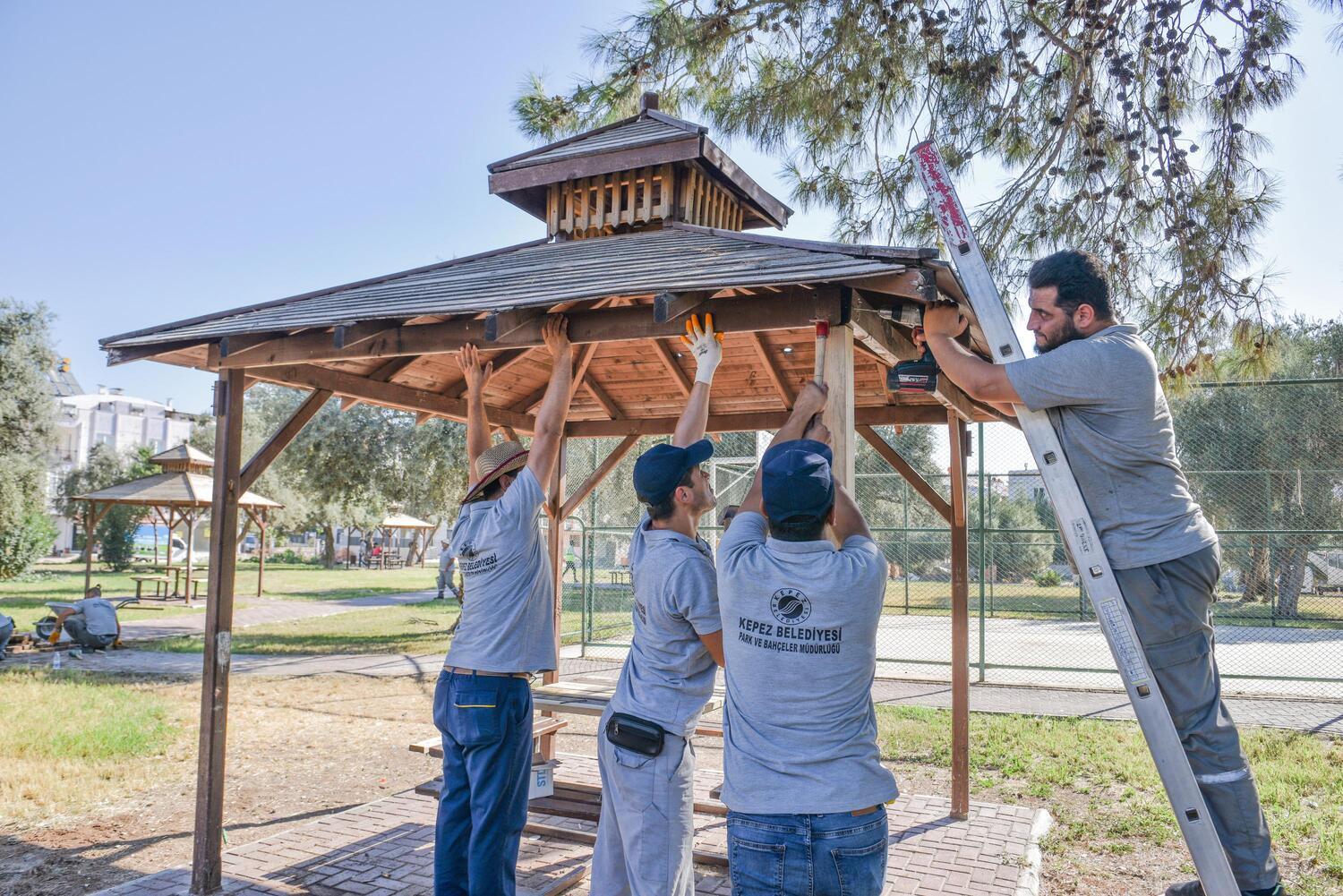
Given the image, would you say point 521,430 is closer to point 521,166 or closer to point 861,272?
point 521,166

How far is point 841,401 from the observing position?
3777 mm

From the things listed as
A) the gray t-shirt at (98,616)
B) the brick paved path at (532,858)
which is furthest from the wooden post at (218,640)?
the gray t-shirt at (98,616)

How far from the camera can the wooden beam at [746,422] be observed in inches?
260

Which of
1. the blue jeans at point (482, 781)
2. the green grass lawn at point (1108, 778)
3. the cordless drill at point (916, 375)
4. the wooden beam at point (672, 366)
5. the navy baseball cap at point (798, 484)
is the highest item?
the wooden beam at point (672, 366)

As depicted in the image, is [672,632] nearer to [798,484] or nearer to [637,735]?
[637,735]

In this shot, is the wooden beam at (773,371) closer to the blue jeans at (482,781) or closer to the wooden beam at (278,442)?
the wooden beam at (278,442)

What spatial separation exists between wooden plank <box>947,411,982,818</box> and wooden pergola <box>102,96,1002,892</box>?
0.05 ft

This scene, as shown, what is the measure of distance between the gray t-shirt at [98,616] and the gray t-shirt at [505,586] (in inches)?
552

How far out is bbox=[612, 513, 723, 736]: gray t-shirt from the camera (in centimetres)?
298

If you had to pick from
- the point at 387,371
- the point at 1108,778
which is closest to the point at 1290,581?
the point at 1108,778

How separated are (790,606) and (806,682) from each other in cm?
21

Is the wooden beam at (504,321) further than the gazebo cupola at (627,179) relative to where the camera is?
No

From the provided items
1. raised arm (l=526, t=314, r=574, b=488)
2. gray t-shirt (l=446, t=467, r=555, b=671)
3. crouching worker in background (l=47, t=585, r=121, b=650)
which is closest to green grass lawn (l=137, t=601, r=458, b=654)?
crouching worker in background (l=47, t=585, r=121, b=650)

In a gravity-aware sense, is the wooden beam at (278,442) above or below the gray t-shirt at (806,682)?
above
